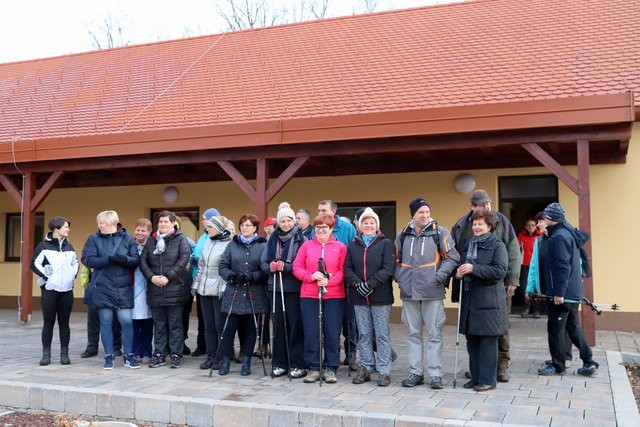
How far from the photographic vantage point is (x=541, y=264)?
19.4 ft

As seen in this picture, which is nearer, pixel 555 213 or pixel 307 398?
pixel 307 398

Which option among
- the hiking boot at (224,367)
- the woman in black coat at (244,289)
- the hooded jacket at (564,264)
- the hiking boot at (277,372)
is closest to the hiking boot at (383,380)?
the hiking boot at (277,372)

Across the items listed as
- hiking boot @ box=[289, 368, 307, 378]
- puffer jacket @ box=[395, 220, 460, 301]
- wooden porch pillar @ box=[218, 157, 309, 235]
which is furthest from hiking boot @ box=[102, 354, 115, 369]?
puffer jacket @ box=[395, 220, 460, 301]

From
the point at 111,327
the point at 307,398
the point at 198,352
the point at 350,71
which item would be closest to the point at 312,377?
the point at 307,398

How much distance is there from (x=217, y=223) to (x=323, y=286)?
143 cm

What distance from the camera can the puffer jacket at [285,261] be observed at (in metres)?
5.77

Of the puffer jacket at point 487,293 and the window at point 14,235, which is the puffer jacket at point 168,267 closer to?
the puffer jacket at point 487,293

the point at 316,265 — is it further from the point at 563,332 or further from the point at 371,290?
the point at 563,332

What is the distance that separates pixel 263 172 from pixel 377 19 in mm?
6095

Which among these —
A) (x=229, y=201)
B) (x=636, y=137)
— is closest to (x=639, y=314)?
(x=636, y=137)

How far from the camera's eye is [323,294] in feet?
18.3

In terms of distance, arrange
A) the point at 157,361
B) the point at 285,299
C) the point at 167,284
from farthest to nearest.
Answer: the point at 157,361 < the point at 167,284 < the point at 285,299

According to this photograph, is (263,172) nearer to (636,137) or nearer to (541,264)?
(541,264)

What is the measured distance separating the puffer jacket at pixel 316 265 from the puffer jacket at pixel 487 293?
112 cm
